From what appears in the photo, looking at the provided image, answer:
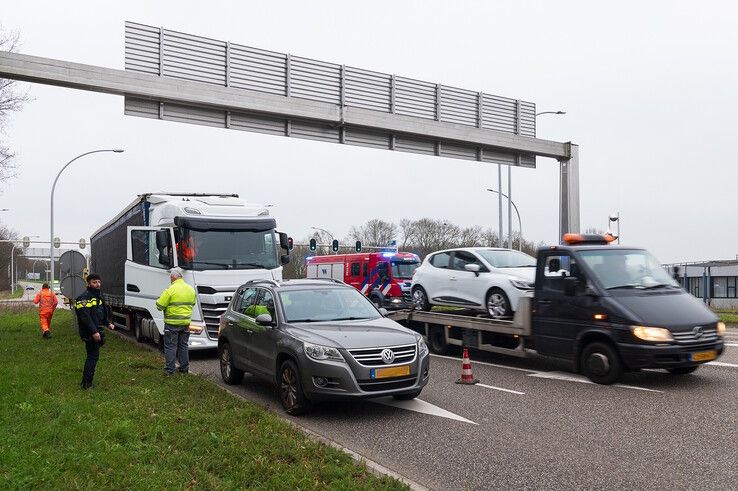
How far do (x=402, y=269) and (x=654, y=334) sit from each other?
1813cm

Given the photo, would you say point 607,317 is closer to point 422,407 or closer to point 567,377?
point 567,377

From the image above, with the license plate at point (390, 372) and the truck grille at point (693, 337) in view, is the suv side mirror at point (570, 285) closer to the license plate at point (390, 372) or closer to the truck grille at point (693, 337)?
the truck grille at point (693, 337)

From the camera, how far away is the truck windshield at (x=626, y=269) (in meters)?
9.89

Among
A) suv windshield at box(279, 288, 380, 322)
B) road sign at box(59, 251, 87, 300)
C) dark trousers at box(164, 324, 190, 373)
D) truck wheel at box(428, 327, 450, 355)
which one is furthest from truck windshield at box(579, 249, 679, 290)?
road sign at box(59, 251, 87, 300)

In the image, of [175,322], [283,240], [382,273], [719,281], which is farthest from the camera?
[719,281]

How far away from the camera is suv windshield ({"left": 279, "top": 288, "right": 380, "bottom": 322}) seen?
8781mm

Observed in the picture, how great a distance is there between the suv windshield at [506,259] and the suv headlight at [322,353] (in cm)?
555

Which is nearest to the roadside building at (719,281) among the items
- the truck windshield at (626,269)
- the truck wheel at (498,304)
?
the truck wheel at (498,304)

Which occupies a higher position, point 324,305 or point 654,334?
point 324,305

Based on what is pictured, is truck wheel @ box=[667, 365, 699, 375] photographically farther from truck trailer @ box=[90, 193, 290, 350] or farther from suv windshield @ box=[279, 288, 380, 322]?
truck trailer @ box=[90, 193, 290, 350]

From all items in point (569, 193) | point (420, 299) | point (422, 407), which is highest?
point (569, 193)

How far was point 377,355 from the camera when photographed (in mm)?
7715

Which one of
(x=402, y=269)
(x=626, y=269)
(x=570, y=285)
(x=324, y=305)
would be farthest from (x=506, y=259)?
(x=402, y=269)

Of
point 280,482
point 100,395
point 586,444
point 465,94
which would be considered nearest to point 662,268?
point 586,444
